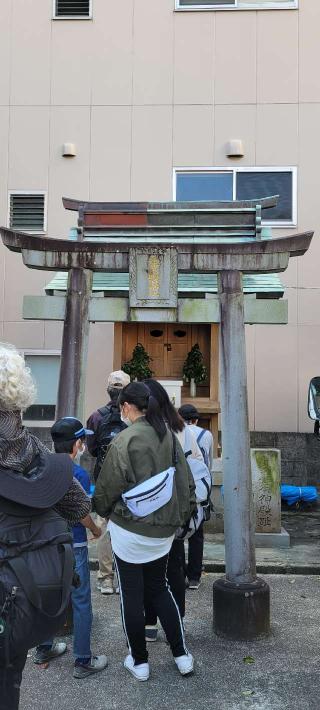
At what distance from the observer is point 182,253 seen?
5273 mm

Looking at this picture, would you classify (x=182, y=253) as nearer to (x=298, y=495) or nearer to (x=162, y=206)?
(x=162, y=206)

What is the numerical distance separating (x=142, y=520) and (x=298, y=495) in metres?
6.53

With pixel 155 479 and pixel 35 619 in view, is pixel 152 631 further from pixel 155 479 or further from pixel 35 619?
pixel 35 619

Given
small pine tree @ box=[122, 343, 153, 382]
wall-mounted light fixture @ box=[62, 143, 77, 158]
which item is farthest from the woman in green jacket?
wall-mounted light fixture @ box=[62, 143, 77, 158]

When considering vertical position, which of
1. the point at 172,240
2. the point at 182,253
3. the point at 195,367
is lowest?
the point at 195,367

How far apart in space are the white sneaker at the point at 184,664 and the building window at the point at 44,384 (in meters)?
7.09

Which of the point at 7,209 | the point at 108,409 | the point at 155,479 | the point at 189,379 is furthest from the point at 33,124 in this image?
the point at 155,479

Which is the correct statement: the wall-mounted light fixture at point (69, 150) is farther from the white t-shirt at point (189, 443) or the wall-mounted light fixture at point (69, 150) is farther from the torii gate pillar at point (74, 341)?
the white t-shirt at point (189, 443)

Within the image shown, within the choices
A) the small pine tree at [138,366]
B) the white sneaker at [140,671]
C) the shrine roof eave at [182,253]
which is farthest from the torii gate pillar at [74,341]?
the small pine tree at [138,366]

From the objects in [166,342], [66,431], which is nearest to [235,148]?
[166,342]

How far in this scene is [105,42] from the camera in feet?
36.1

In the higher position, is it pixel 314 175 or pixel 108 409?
pixel 314 175

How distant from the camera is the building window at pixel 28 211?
11047mm

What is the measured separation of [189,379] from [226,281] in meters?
5.25
